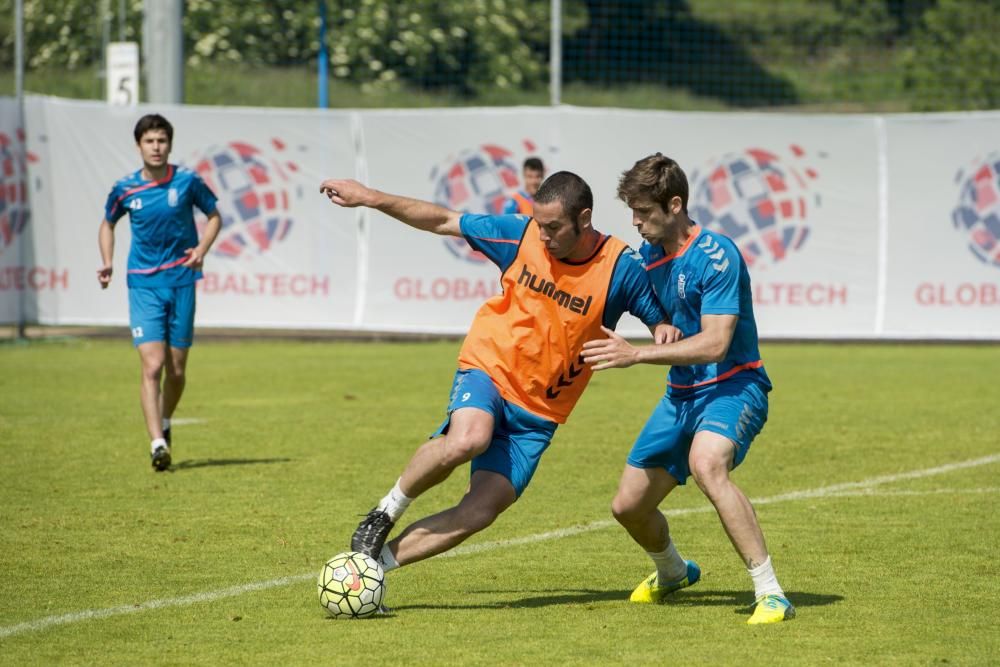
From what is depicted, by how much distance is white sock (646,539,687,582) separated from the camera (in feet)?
22.4

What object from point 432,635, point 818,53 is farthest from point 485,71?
point 432,635

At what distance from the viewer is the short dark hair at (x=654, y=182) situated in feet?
20.6

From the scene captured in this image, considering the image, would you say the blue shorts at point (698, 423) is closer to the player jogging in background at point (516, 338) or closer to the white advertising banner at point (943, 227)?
the player jogging in background at point (516, 338)

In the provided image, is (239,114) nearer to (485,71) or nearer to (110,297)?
(110,297)

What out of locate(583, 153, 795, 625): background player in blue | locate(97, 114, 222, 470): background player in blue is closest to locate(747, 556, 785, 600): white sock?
locate(583, 153, 795, 625): background player in blue

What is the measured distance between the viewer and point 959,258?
1941 centimetres

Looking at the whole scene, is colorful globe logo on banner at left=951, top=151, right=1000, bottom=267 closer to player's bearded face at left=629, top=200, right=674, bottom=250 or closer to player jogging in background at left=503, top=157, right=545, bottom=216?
player jogging in background at left=503, top=157, right=545, bottom=216

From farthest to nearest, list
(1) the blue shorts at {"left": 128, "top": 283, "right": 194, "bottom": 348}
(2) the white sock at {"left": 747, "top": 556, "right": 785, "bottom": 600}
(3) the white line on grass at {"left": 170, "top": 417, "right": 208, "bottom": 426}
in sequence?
(3) the white line on grass at {"left": 170, "top": 417, "right": 208, "bottom": 426} < (1) the blue shorts at {"left": 128, "top": 283, "right": 194, "bottom": 348} < (2) the white sock at {"left": 747, "top": 556, "right": 785, "bottom": 600}

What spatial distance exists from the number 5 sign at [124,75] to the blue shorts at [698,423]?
50.1 ft

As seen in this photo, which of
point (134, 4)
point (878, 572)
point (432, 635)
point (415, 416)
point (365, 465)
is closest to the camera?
point (432, 635)

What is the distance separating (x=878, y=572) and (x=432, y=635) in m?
2.40

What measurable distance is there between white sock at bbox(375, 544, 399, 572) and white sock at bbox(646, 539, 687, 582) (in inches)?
44.1

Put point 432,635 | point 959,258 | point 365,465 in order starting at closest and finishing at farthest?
1. point 432,635
2. point 365,465
3. point 959,258

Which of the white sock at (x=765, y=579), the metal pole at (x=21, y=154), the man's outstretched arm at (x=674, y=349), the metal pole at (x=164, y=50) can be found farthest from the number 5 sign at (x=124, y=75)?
the white sock at (x=765, y=579)
